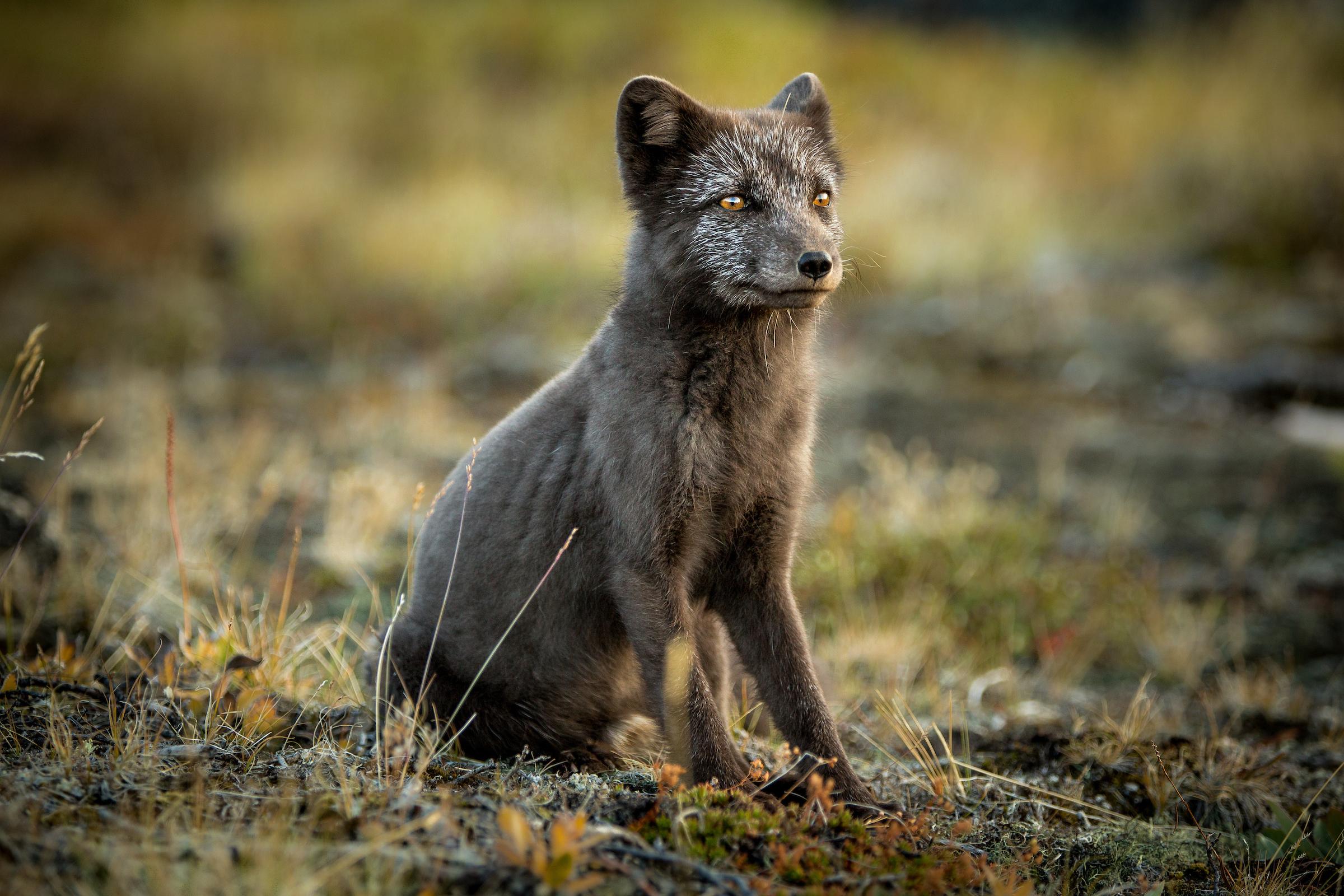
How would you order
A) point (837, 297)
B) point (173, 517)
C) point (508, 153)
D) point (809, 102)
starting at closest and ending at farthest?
point (173, 517) < point (809, 102) < point (837, 297) < point (508, 153)

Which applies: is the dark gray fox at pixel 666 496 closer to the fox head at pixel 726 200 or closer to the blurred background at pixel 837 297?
the fox head at pixel 726 200

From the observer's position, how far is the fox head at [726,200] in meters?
2.93

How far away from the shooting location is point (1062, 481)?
Result: 7.27 meters

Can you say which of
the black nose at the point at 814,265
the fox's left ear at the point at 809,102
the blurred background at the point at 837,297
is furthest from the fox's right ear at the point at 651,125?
the blurred background at the point at 837,297

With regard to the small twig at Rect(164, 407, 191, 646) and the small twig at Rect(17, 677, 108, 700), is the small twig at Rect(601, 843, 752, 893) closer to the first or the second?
the small twig at Rect(164, 407, 191, 646)

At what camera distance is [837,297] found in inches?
160

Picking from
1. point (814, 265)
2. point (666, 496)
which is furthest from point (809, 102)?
point (666, 496)

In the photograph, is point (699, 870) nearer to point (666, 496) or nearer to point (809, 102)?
point (666, 496)

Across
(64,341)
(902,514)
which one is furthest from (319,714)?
(64,341)

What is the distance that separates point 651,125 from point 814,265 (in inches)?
30.9

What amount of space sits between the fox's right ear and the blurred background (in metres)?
0.97

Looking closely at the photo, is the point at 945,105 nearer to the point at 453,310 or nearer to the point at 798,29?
the point at 798,29

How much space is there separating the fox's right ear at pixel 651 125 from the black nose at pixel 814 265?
65 centimetres

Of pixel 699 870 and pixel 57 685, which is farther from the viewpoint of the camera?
pixel 57 685
